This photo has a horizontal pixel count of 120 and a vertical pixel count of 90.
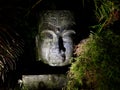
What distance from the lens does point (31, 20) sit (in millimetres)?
3830

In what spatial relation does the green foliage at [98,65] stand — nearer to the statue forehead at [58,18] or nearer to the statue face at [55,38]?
the statue face at [55,38]

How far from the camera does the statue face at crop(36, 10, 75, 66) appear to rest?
3.17m

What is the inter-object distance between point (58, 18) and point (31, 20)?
64 centimetres

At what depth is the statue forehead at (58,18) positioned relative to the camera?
3.29 metres

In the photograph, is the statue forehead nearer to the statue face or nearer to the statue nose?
the statue face

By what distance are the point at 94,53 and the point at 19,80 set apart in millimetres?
938

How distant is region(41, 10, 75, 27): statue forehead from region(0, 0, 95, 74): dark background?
0.16 meters

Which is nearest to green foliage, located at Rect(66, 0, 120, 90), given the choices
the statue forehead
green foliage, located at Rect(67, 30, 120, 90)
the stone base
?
green foliage, located at Rect(67, 30, 120, 90)

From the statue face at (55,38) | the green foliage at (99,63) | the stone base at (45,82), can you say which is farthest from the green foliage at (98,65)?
the statue face at (55,38)

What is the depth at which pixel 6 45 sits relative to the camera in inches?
129

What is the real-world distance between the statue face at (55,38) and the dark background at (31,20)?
0.17 m

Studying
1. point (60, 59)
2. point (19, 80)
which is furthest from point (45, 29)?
point (19, 80)

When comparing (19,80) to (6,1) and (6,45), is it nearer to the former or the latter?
(6,45)

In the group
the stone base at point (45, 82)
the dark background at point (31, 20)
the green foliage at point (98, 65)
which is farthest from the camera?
the dark background at point (31, 20)
